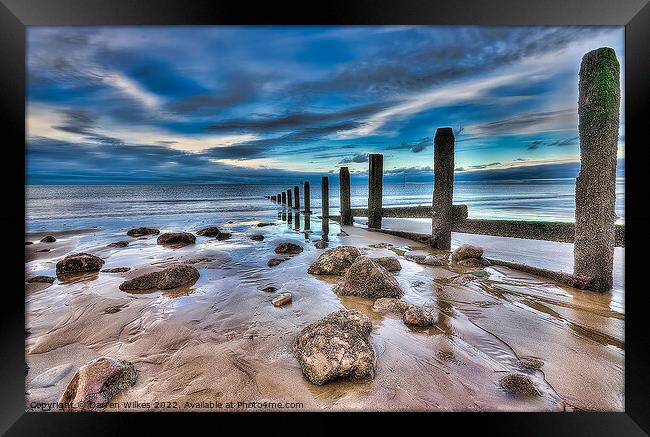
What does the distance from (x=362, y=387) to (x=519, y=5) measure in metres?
3.19

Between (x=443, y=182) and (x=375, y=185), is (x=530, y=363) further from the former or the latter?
(x=375, y=185)

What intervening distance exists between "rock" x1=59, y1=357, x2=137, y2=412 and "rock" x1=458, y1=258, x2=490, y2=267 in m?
5.70

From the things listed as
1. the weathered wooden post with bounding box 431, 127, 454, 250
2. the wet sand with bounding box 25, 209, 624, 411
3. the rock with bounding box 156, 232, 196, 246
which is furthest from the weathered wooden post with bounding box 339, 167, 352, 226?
the wet sand with bounding box 25, 209, 624, 411

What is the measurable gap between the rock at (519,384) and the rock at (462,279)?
2528mm

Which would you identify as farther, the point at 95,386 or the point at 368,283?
the point at 368,283

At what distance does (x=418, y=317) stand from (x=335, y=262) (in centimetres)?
242

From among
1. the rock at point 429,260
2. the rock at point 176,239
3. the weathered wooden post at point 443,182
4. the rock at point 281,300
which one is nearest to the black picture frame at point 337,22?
the rock at point 281,300

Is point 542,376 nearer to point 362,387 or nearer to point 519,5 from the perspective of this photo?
point 362,387

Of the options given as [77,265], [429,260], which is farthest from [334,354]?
Answer: [77,265]

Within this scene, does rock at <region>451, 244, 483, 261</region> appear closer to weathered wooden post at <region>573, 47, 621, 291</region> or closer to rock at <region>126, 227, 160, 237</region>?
weathered wooden post at <region>573, 47, 621, 291</region>

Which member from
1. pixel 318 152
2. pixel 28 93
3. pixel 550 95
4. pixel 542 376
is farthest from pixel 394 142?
pixel 28 93

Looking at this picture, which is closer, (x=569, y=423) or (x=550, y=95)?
(x=569, y=423)

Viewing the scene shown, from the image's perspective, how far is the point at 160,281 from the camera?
4.66 m

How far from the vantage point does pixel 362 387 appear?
2.06 m
